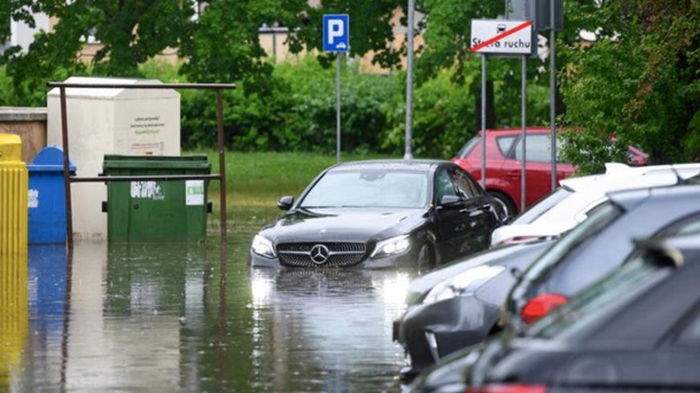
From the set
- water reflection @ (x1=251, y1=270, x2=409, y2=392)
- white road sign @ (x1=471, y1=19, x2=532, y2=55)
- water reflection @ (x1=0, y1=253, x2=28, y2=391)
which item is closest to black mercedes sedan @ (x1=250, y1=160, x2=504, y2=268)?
water reflection @ (x1=251, y1=270, x2=409, y2=392)

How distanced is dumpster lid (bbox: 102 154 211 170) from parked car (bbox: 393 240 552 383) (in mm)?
12286

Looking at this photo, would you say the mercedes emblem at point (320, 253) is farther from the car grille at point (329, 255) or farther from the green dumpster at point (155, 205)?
the green dumpster at point (155, 205)

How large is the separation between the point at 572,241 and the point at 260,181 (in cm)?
3344

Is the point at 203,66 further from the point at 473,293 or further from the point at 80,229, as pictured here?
the point at 473,293

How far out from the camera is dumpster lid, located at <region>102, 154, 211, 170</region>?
23328 millimetres

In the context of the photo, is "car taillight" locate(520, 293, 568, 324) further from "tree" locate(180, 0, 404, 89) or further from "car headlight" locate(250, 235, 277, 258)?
"tree" locate(180, 0, 404, 89)

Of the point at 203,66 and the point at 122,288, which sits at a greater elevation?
the point at 203,66

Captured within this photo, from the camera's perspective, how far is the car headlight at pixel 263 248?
60.4ft

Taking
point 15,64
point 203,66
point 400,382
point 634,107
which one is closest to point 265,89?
point 203,66

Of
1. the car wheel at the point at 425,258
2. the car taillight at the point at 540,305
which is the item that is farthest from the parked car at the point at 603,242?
the car wheel at the point at 425,258

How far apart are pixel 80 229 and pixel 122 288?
258 inches

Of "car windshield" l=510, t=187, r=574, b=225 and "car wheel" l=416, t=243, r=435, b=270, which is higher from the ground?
"car windshield" l=510, t=187, r=574, b=225

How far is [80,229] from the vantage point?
24.1m

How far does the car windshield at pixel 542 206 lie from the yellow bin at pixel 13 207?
27.6ft
